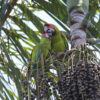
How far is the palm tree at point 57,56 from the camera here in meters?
1.13

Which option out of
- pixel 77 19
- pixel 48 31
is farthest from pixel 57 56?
pixel 48 31

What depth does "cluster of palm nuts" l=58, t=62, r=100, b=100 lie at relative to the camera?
3.57 ft

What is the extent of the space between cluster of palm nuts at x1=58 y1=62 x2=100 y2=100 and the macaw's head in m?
0.93

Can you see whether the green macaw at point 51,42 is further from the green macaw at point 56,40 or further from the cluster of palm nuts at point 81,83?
the cluster of palm nuts at point 81,83

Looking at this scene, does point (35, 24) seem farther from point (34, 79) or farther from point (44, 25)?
point (34, 79)

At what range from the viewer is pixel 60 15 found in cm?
193

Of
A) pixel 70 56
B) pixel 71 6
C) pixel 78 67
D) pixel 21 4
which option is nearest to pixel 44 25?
pixel 21 4

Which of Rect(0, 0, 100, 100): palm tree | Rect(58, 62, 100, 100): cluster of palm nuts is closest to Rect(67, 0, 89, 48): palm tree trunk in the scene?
Rect(0, 0, 100, 100): palm tree

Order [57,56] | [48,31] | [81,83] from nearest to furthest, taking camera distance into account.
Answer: [81,83] → [57,56] → [48,31]

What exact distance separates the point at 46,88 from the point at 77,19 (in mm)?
559

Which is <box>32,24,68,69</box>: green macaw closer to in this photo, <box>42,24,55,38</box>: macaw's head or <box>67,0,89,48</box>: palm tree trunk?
<box>42,24,55,38</box>: macaw's head

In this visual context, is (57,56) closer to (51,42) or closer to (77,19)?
(77,19)

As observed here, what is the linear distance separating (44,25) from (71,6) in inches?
21.2

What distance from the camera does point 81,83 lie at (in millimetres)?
1094
